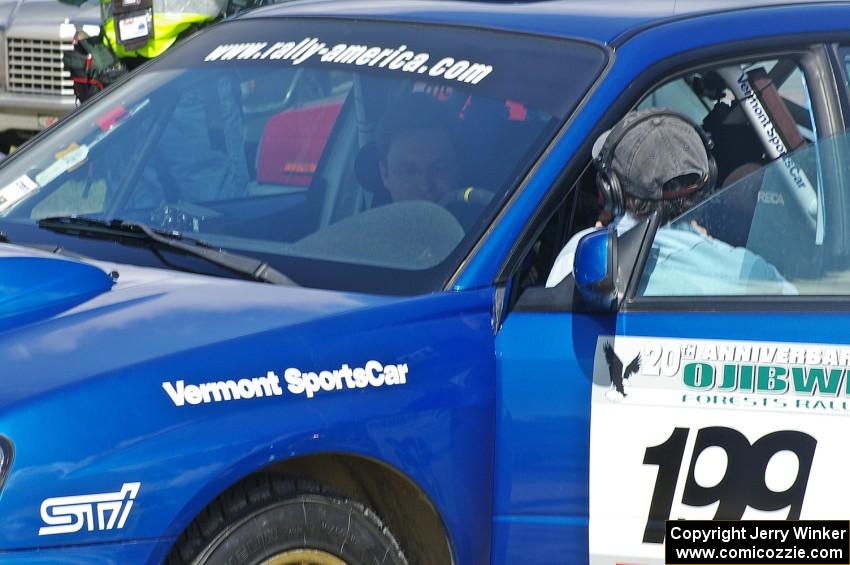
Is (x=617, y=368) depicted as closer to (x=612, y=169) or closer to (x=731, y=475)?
(x=731, y=475)

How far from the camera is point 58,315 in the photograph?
2906 mm

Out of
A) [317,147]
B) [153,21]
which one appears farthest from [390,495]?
[153,21]

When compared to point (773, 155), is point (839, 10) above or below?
above

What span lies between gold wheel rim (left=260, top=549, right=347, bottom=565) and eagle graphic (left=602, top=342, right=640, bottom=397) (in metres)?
0.64

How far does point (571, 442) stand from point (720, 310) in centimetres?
42

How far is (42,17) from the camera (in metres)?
10.0

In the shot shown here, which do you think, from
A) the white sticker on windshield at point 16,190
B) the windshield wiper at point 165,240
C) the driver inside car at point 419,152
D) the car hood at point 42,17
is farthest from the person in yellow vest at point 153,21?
the driver inside car at point 419,152

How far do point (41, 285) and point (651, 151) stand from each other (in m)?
1.27

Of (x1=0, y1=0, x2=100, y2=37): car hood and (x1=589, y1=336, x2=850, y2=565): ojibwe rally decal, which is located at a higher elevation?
(x1=589, y1=336, x2=850, y2=565): ojibwe rally decal

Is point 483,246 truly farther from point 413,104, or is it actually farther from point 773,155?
point 773,155

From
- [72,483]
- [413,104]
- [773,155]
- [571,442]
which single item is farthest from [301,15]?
[72,483]

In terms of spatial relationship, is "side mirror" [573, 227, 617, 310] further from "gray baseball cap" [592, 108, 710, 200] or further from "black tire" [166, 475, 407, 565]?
"black tire" [166, 475, 407, 565]

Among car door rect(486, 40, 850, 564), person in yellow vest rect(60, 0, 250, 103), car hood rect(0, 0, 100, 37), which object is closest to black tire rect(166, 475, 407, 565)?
car door rect(486, 40, 850, 564)

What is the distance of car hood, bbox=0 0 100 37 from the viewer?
9906mm
